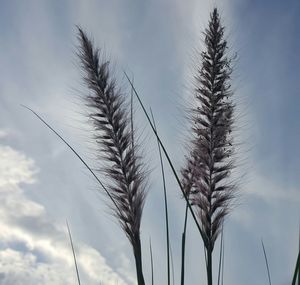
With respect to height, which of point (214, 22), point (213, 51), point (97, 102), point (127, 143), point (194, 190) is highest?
point (214, 22)

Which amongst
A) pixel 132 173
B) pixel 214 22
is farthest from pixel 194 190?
pixel 214 22

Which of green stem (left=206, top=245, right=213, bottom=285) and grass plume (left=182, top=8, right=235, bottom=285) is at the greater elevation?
grass plume (left=182, top=8, right=235, bottom=285)

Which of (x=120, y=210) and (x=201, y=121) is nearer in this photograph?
(x=120, y=210)

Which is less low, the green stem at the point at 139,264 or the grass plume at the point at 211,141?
the grass plume at the point at 211,141

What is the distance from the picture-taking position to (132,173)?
12.6 feet

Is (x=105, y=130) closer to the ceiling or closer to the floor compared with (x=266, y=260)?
closer to the ceiling

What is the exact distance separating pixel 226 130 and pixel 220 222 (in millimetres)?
711

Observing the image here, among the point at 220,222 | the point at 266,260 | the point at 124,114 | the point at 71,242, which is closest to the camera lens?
the point at 220,222

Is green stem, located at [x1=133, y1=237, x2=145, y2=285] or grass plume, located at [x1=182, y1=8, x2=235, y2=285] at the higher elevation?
grass plume, located at [x1=182, y1=8, x2=235, y2=285]

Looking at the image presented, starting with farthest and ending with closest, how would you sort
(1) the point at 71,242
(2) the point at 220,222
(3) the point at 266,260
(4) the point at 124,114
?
1. (3) the point at 266,260
2. (1) the point at 71,242
3. (4) the point at 124,114
4. (2) the point at 220,222

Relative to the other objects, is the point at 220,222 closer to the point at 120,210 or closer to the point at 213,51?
the point at 120,210

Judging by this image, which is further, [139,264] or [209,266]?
[209,266]

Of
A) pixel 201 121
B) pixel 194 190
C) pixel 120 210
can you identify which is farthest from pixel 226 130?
pixel 120 210

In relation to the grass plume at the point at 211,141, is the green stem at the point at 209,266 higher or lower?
lower
